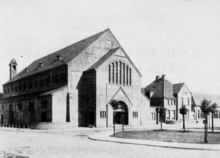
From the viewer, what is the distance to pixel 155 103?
2640 inches

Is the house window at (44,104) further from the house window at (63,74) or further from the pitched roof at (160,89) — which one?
the pitched roof at (160,89)

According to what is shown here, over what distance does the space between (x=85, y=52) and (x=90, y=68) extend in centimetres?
297

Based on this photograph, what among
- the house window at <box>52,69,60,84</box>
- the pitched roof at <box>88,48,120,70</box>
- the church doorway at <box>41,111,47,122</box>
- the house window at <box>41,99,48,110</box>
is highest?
the pitched roof at <box>88,48,120,70</box>

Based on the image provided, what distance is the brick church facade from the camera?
4144 cm

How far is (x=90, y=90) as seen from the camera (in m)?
43.0

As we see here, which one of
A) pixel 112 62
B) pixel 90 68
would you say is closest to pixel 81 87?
pixel 90 68

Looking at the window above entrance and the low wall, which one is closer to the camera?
the low wall

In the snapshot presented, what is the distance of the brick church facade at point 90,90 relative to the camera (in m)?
41.4

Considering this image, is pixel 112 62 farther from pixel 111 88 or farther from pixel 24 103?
pixel 24 103

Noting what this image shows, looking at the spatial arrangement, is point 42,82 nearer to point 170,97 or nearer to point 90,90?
point 90,90

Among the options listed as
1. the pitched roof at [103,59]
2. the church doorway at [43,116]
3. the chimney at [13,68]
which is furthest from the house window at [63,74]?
the chimney at [13,68]

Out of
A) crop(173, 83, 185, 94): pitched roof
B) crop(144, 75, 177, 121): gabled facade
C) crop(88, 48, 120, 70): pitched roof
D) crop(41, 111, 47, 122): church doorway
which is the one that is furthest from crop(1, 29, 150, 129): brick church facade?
crop(173, 83, 185, 94): pitched roof

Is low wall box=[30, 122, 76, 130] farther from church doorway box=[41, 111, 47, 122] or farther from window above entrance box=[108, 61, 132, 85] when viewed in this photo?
window above entrance box=[108, 61, 132, 85]

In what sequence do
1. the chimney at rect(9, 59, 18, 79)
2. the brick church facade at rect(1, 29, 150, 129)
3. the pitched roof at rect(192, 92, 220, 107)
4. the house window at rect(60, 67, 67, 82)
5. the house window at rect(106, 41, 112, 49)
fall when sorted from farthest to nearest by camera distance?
the pitched roof at rect(192, 92, 220, 107), the chimney at rect(9, 59, 18, 79), the house window at rect(106, 41, 112, 49), the house window at rect(60, 67, 67, 82), the brick church facade at rect(1, 29, 150, 129)
